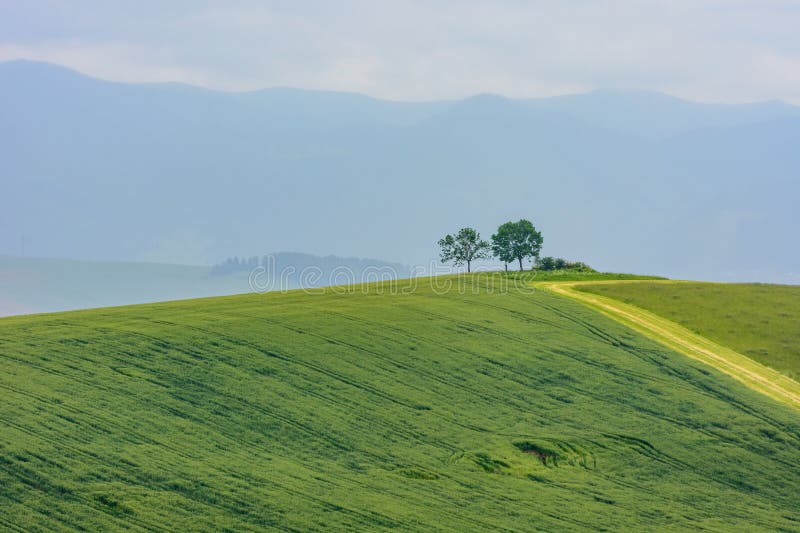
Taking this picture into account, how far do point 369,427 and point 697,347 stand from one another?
82.0 feet

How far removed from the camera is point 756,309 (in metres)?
63.5

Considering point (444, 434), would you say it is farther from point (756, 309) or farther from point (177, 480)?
point (756, 309)

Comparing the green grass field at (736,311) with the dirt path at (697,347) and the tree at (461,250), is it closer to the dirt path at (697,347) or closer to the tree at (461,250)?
the dirt path at (697,347)

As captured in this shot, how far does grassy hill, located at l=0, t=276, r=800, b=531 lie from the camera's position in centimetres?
3225

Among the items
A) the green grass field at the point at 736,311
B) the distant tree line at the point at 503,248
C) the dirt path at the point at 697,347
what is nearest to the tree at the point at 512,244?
the distant tree line at the point at 503,248

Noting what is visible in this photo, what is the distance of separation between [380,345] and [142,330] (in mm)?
12858

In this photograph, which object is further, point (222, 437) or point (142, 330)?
point (142, 330)

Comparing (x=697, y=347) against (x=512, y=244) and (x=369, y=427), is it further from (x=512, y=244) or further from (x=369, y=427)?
(x=512, y=244)

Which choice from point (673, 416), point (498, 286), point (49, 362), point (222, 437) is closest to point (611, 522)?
point (673, 416)

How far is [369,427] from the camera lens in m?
39.0

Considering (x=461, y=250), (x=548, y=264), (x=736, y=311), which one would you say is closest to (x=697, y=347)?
(x=736, y=311)

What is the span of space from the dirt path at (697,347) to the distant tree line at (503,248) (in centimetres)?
1618

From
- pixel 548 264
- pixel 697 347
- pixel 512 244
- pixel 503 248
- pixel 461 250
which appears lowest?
pixel 697 347

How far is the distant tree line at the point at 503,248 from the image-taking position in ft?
266
